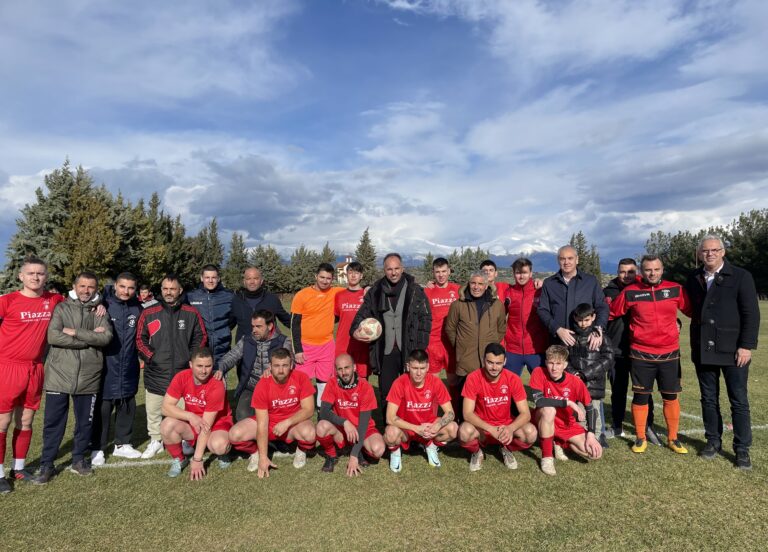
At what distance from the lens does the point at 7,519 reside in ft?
12.6

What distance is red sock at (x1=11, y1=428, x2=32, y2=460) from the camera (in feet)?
14.9

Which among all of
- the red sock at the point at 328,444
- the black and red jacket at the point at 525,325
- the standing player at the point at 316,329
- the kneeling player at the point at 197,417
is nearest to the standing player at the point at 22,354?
the kneeling player at the point at 197,417

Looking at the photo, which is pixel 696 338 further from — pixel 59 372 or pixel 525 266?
pixel 59 372

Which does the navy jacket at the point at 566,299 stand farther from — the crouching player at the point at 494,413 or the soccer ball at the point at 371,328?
the soccer ball at the point at 371,328

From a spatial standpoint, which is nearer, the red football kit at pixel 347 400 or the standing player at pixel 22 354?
the standing player at pixel 22 354

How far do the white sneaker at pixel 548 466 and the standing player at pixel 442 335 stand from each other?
1.27 meters

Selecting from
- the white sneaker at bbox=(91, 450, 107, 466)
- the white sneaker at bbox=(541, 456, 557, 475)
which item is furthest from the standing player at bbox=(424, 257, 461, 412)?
the white sneaker at bbox=(91, 450, 107, 466)

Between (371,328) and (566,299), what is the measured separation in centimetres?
234

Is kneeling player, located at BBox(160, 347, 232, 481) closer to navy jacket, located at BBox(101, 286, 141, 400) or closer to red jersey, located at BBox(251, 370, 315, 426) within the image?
red jersey, located at BBox(251, 370, 315, 426)

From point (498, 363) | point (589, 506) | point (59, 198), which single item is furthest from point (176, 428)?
point (59, 198)

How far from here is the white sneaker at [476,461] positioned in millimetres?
4664

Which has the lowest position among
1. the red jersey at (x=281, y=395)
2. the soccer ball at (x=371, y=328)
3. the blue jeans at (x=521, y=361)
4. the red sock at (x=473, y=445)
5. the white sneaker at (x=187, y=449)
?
the white sneaker at (x=187, y=449)

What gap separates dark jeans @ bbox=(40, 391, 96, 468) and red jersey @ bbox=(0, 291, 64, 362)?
1.56 ft

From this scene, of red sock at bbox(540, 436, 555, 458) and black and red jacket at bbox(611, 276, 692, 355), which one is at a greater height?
black and red jacket at bbox(611, 276, 692, 355)
